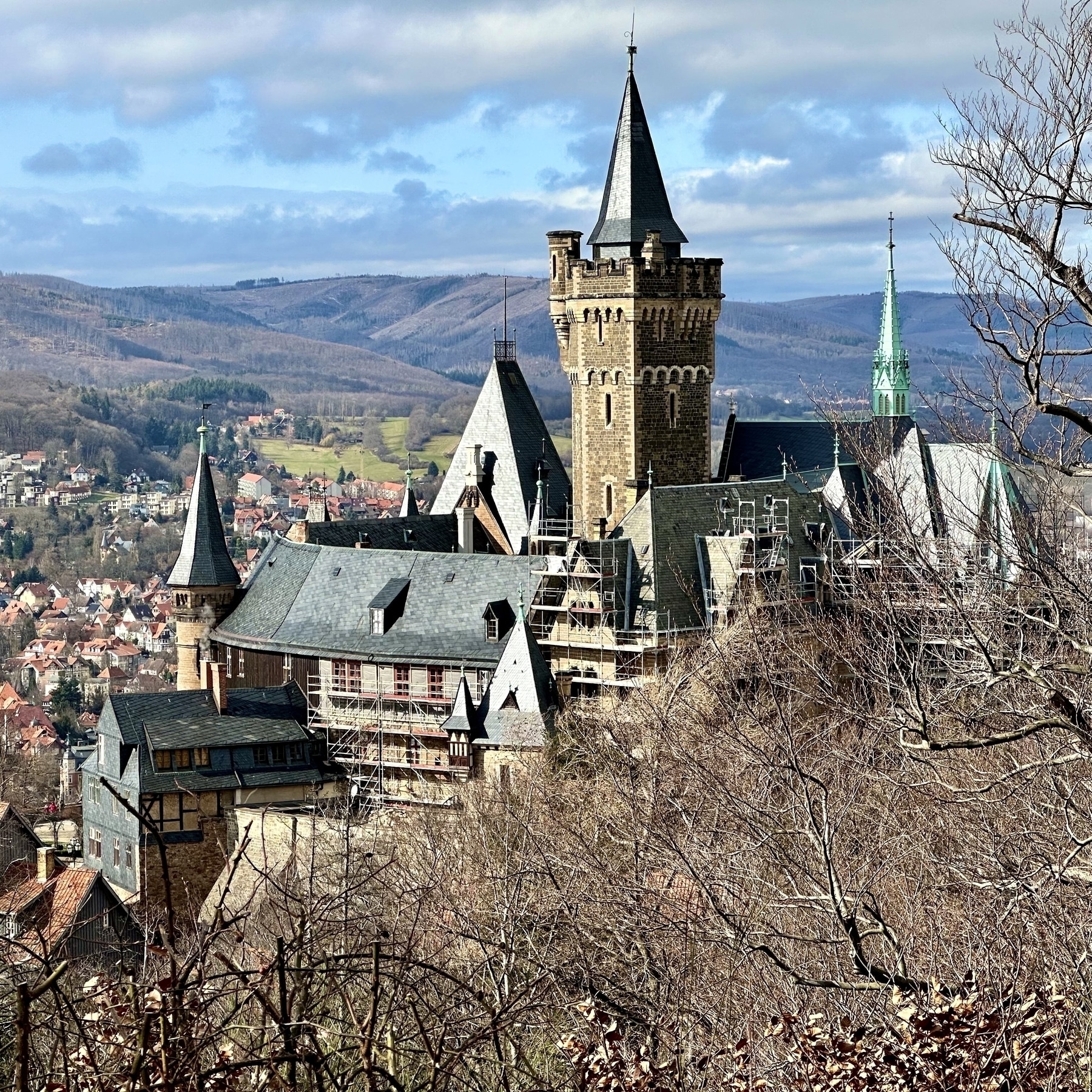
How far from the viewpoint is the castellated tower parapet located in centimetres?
6303

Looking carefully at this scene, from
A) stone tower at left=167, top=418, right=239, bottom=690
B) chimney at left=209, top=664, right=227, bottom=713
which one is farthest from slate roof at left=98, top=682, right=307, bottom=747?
stone tower at left=167, top=418, right=239, bottom=690

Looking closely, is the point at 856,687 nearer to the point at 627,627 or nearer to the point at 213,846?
the point at 627,627

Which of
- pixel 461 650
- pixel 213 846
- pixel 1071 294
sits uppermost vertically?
pixel 1071 294

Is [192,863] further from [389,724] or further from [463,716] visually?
[463,716]

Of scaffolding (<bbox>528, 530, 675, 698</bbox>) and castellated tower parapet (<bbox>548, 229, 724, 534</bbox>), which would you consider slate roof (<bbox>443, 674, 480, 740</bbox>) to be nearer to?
scaffolding (<bbox>528, 530, 675, 698</bbox>)

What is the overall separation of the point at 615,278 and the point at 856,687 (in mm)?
23379

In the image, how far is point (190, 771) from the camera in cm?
5575

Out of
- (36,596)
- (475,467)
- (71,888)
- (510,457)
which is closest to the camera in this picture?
(71,888)

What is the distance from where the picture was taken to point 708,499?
57.8 meters

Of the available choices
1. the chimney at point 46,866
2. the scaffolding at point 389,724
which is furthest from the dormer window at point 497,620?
the chimney at point 46,866

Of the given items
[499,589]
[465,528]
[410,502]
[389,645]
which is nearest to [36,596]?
[410,502]

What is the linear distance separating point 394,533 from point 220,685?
32.7 ft

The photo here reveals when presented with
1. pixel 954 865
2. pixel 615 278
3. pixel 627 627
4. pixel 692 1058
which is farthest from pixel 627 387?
pixel 692 1058

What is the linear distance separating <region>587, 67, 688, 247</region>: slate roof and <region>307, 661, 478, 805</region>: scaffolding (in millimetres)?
16123
